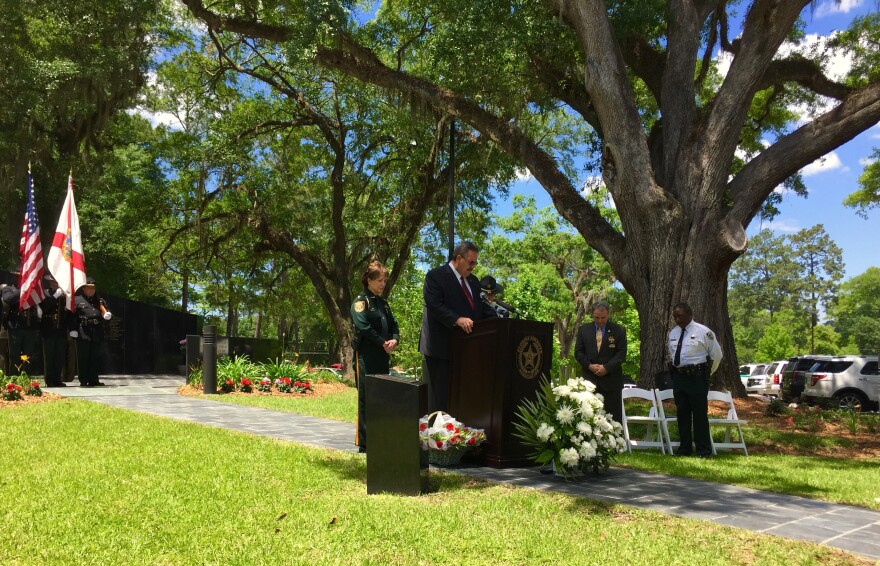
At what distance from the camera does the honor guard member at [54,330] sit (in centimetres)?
1399

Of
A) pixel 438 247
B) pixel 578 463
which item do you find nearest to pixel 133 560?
pixel 578 463

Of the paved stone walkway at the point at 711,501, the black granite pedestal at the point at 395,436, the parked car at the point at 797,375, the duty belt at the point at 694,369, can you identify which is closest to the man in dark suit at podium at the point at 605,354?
the duty belt at the point at 694,369

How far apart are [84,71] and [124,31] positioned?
164 cm

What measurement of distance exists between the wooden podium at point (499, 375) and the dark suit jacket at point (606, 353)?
1822 mm

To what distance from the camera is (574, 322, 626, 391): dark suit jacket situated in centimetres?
861

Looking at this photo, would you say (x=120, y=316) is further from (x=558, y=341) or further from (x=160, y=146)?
(x=558, y=341)

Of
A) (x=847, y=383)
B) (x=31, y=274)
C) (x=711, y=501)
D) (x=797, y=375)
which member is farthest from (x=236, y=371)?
(x=847, y=383)

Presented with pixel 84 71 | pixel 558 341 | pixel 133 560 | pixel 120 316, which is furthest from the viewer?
pixel 558 341

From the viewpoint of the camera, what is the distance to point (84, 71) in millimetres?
19828

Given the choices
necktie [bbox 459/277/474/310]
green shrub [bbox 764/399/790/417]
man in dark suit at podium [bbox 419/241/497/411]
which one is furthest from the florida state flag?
green shrub [bbox 764/399/790/417]

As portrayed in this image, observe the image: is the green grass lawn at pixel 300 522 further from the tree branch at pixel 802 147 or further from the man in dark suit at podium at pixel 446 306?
the tree branch at pixel 802 147

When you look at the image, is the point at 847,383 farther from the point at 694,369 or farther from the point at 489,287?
the point at 489,287

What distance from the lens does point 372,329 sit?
23.2 ft

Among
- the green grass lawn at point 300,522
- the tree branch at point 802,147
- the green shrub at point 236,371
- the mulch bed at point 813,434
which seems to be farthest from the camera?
the green shrub at point 236,371
